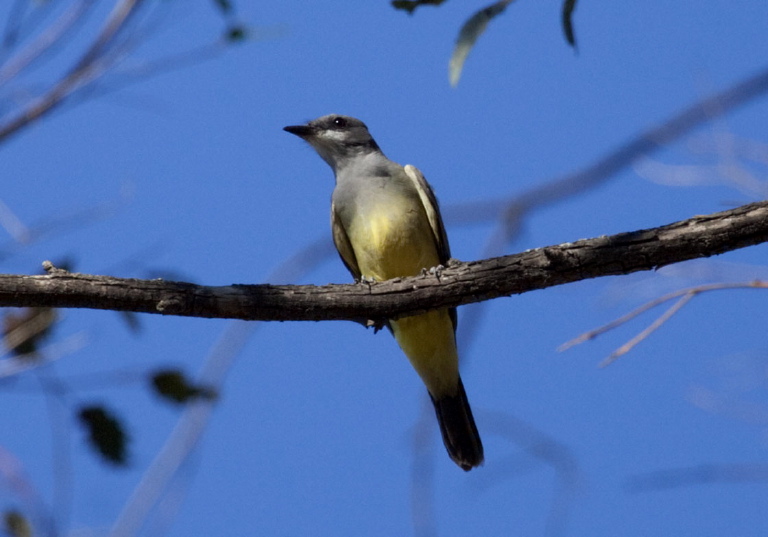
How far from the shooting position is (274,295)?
13.3ft

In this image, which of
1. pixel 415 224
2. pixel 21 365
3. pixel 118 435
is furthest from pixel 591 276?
pixel 21 365

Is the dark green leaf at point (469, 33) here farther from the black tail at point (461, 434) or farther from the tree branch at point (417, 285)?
the black tail at point (461, 434)

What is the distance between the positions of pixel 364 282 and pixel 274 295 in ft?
1.80

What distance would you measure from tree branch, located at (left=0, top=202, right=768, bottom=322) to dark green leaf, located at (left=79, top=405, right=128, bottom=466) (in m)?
1.29

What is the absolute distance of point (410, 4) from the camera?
4.48m

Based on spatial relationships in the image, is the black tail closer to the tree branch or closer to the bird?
the bird

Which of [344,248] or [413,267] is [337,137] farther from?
[413,267]

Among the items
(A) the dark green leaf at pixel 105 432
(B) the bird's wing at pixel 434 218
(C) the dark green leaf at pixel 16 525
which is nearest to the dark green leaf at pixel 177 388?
(A) the dark green leaf at pixel 105 432

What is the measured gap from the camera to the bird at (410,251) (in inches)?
227

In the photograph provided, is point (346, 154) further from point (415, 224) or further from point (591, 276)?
point (591, 276)

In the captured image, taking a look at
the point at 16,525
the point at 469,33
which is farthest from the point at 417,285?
the point at 16,525

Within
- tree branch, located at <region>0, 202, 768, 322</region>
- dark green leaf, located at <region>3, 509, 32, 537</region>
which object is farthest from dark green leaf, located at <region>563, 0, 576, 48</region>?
dark green leaf, located at <region>3, 509, 32, 537</region>

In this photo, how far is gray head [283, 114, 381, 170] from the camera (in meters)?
7.05

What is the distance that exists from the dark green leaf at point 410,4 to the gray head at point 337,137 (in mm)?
2526
